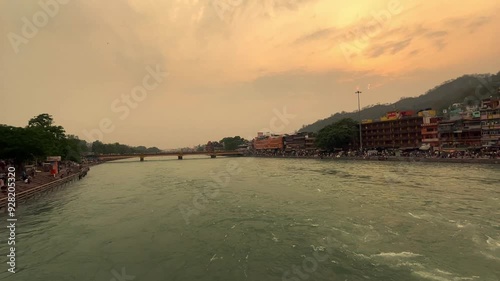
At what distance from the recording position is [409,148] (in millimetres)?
79875

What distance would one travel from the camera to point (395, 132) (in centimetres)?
8581

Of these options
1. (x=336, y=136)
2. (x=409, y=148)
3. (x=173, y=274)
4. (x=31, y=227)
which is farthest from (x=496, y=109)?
(x=31, y=227)

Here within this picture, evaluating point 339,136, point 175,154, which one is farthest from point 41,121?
point 339,136

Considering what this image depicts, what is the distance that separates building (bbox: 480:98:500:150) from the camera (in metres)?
57.9

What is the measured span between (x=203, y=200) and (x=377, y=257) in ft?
57.9

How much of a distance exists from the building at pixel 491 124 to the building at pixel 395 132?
18232 mm

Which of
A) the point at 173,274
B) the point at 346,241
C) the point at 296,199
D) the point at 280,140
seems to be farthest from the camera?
the point at 280,140

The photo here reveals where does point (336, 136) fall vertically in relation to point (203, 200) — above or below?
above

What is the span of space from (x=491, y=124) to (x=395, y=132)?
2766cm

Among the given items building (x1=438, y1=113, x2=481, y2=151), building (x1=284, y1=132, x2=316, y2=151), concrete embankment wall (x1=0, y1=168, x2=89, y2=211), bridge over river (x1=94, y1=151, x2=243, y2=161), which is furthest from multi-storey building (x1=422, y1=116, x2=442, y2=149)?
bridge over river (x1=94, y1=151, x2=243, y2=161)

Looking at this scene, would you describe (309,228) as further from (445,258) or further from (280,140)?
(280,140)
